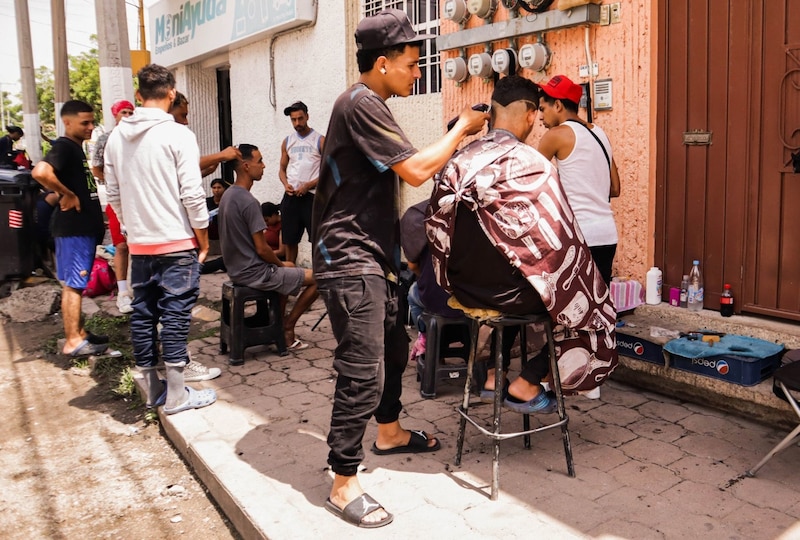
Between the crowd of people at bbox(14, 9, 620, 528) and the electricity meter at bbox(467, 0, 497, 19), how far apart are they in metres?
2.04

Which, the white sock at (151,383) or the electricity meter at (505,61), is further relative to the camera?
the electricity meter at (505,61)

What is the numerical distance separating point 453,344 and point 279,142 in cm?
592

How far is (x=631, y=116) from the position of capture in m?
5.20

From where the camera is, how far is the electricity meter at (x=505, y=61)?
606cm

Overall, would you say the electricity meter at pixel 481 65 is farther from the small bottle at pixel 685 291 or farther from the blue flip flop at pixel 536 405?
the blue flip flop at pixel 536 405

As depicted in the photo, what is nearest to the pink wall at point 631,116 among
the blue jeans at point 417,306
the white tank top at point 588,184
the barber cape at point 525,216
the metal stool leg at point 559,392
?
the white tank top at point 588,184

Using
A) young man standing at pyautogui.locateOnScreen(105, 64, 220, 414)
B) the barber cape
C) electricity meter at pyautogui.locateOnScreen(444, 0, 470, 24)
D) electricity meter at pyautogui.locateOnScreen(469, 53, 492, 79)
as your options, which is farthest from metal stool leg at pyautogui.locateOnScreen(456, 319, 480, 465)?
electricity meter at pyautogui.locateOnScreen(444, 0, 470, 24)

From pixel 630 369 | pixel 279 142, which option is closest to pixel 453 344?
pixel 630 369

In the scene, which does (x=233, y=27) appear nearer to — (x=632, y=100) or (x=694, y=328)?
(x=632, y=100)

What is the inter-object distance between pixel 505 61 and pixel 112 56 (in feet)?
11.5

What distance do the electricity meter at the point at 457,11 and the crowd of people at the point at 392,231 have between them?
229cm

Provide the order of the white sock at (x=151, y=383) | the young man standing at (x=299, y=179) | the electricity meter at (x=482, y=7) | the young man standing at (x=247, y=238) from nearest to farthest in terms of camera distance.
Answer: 1. the white sock at (x=151, y=383)
2. the young man standing at (x=247, y=238)
3. the electricity meter at (x=482, y=7)
4. the young man standing at (x=299, y=179)

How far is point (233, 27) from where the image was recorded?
10664 mm

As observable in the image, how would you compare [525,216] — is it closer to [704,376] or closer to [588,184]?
[588,184]
